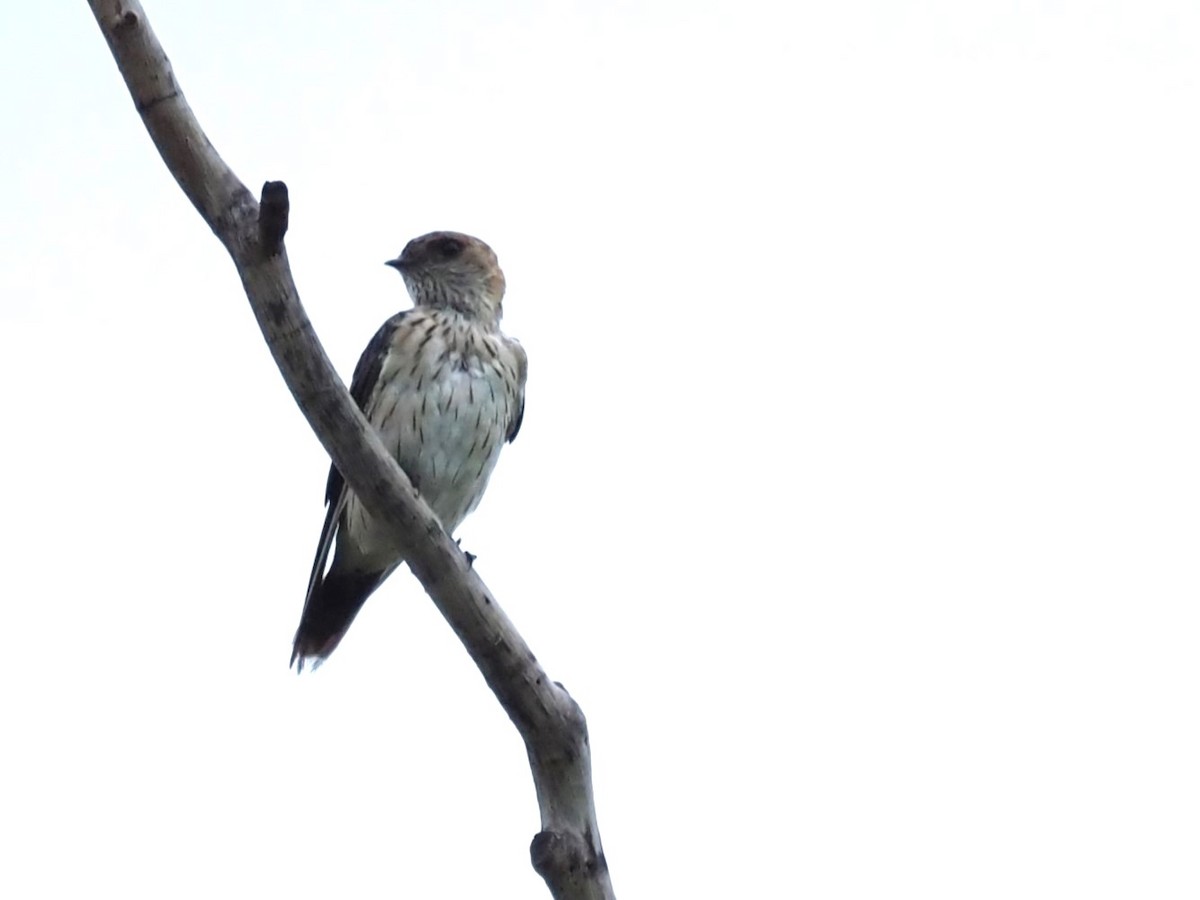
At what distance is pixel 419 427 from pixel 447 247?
56.1 inches

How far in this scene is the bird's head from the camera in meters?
8.79

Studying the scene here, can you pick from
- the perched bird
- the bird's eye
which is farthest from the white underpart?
the bird's eye

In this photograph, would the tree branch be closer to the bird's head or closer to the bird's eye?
the bird's head

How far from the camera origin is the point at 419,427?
802 centimetres

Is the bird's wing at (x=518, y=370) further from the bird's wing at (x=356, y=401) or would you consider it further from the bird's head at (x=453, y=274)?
the bird's wing at (x=356, y=401)

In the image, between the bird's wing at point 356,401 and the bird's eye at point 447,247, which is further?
the bird's eye at point 447,247

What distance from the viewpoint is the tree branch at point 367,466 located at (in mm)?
4852

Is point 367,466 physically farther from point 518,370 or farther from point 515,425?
point 515,425

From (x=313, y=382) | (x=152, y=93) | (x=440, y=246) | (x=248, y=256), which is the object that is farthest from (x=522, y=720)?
(x=440, y=246)

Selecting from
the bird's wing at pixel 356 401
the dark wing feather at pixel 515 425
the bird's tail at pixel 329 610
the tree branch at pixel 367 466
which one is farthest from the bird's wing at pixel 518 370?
the tree branch at pixel 367 466

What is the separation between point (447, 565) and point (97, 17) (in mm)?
1947

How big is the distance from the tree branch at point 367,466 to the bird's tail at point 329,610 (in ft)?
9.78

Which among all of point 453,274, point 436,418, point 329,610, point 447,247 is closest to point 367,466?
point 436,418

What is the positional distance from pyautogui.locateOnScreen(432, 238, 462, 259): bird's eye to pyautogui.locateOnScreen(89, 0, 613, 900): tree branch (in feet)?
13.1
